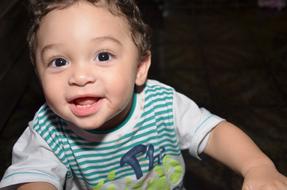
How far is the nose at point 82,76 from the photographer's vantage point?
1.75 feet

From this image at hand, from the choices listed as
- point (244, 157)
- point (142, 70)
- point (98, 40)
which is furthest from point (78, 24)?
point (244, 157)

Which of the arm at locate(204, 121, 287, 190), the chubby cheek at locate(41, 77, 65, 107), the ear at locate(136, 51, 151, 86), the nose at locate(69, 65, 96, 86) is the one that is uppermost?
the nose at locate(69, 65, 96, 86)

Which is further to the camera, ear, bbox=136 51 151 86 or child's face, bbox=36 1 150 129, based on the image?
ear, bbox=136 51 151 86

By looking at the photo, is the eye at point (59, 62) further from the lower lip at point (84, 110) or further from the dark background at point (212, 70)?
the dark background at point (212, 70)

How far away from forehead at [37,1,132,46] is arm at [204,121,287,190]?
0.21 m

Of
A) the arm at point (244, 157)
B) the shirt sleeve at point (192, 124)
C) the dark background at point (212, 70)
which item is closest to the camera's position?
the arm at point (244, 157)

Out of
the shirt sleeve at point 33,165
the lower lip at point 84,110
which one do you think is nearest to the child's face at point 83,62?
the lower lip at point 84,110

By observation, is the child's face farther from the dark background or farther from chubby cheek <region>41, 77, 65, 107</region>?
the dark background

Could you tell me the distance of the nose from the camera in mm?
534

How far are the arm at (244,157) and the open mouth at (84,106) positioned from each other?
0.20 meters

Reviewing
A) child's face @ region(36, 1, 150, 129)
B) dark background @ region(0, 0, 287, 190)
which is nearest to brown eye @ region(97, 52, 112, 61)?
child's face @ region(36, 1, 150, 129)

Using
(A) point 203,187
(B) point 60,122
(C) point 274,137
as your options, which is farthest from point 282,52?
(B) point 60,122

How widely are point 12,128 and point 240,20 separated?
1208 millimetres

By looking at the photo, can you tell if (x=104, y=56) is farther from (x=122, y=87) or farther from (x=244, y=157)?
(x=244, y=157)
